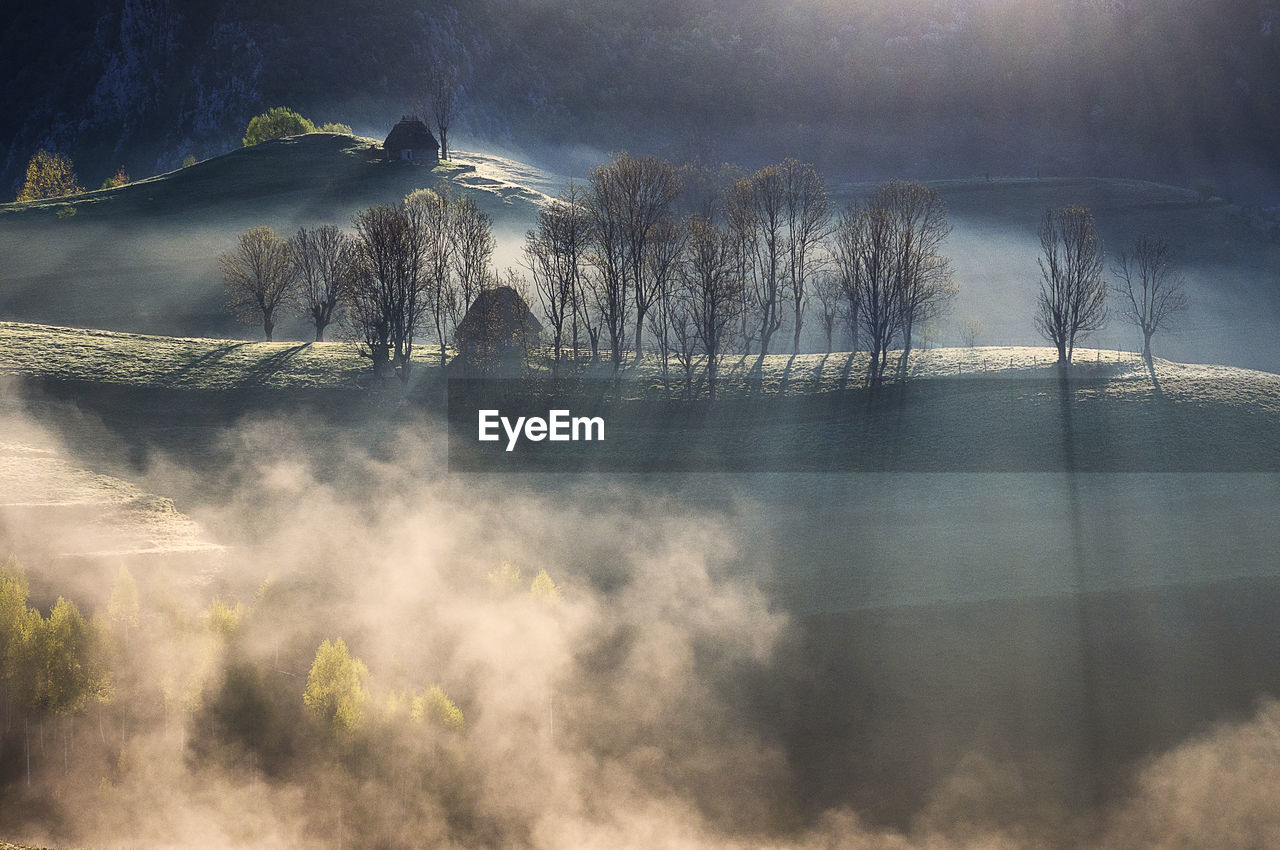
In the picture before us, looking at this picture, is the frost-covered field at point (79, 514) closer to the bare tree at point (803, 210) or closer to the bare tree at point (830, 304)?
the bare tree at point (803, 210)

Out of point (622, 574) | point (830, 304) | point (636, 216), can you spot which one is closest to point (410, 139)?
point (830, 304)

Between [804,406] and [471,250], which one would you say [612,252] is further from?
[804,406]

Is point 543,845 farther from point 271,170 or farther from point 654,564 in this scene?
point 271,170

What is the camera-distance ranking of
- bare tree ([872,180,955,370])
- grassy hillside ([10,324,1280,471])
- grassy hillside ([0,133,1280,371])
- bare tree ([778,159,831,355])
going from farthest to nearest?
grassy hillside ([0,133,1280,371]), bare tree ([778,159,831,355]), bare tree ([872,180,955,370]), grassy hillside ([10,324,1280,471])

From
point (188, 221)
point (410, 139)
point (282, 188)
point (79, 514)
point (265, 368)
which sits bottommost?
point (79, 514)

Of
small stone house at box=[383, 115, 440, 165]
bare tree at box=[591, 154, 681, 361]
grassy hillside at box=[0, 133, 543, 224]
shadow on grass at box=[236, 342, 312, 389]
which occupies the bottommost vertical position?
shadow on grass at box=[236, 342, 312, 389]

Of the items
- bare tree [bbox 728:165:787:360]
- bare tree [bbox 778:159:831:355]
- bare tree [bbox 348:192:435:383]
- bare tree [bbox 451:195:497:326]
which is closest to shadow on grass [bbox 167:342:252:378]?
bare tree [bbox 348:192:435:383]

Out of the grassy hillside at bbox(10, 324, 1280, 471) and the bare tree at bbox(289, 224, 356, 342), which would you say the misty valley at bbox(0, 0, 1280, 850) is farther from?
the bare tree at bbox(289, 224, 356, 342)
